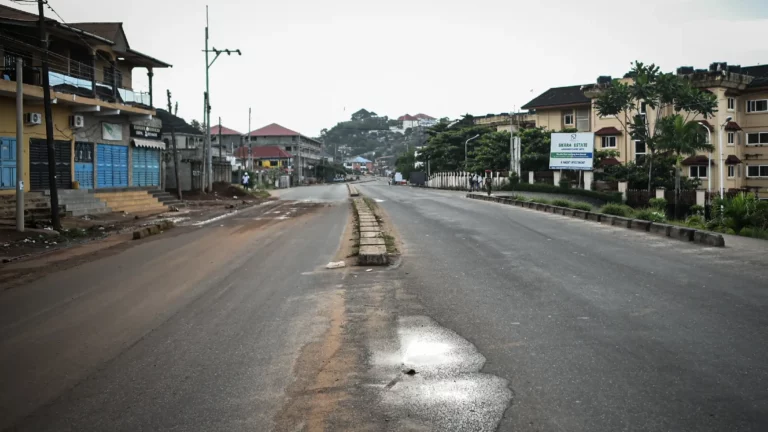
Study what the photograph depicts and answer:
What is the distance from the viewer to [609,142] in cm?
5684

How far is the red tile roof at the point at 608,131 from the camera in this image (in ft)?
183

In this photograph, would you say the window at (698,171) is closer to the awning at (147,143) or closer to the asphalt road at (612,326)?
the awning at (147,143)

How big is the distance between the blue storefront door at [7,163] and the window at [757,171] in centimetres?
5118

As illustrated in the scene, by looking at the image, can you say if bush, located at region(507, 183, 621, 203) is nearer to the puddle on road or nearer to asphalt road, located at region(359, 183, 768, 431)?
asphalt road, located at region(359, 183, 768, 431)

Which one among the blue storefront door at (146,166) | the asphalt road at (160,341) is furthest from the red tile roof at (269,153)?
the asphalt road at (160,341)

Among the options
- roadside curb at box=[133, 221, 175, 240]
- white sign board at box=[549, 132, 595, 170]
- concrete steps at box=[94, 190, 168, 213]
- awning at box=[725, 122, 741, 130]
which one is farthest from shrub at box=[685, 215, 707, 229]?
awning at box=[725, 122, 741, 130]

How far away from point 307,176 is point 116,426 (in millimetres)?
121334

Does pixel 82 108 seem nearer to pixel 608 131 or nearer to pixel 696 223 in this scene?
pixel 696 223

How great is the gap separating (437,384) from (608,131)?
5524 centimetres

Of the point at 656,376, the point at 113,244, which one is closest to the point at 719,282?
the point at 656,376

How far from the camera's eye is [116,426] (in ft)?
14.6

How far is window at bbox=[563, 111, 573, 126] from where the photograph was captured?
204 feet

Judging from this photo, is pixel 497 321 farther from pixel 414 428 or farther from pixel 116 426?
pixel 116 426

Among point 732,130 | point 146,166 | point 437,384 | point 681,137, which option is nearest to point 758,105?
point 732,130
